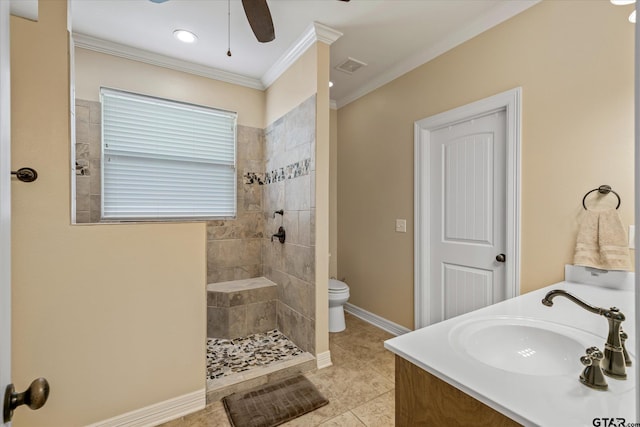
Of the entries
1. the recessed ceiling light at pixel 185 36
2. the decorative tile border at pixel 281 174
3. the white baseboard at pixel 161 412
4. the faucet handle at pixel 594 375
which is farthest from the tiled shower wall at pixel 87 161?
the faucet handle at pixel 594 375

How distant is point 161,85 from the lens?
2.72 metres

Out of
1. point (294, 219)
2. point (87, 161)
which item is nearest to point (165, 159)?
point (87, 161)

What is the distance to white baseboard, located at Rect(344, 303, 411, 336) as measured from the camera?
2.82 metres

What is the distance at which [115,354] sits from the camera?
5.11 ft

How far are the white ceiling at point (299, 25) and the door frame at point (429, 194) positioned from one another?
1.82 feet

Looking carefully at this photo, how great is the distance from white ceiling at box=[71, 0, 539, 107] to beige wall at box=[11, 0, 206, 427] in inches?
35.5

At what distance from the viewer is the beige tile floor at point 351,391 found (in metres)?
1.69

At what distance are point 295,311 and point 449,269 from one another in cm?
135

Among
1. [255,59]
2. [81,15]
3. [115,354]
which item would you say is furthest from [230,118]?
[115,354]

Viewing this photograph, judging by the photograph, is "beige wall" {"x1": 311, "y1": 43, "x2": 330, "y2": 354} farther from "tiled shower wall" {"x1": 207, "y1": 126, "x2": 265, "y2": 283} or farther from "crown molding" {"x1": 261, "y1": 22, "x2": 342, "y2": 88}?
"tiled shower wall" {"x1": 207, "y1": 126, "x2": 265, "y2": 283}

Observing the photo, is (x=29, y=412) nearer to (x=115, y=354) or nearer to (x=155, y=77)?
(x=115, y=354)

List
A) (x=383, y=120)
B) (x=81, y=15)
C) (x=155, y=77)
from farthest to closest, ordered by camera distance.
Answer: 1. (x=383, y=120)
2. (x=155, y=77)
3. (x=81, y=15)

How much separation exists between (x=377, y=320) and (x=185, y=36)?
3132 mm

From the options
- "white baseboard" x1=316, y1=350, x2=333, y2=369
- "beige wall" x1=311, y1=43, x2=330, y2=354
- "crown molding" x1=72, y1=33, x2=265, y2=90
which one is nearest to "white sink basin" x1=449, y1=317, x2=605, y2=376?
"beige wall" x1=311, y1=43, x2=330, y2=354
